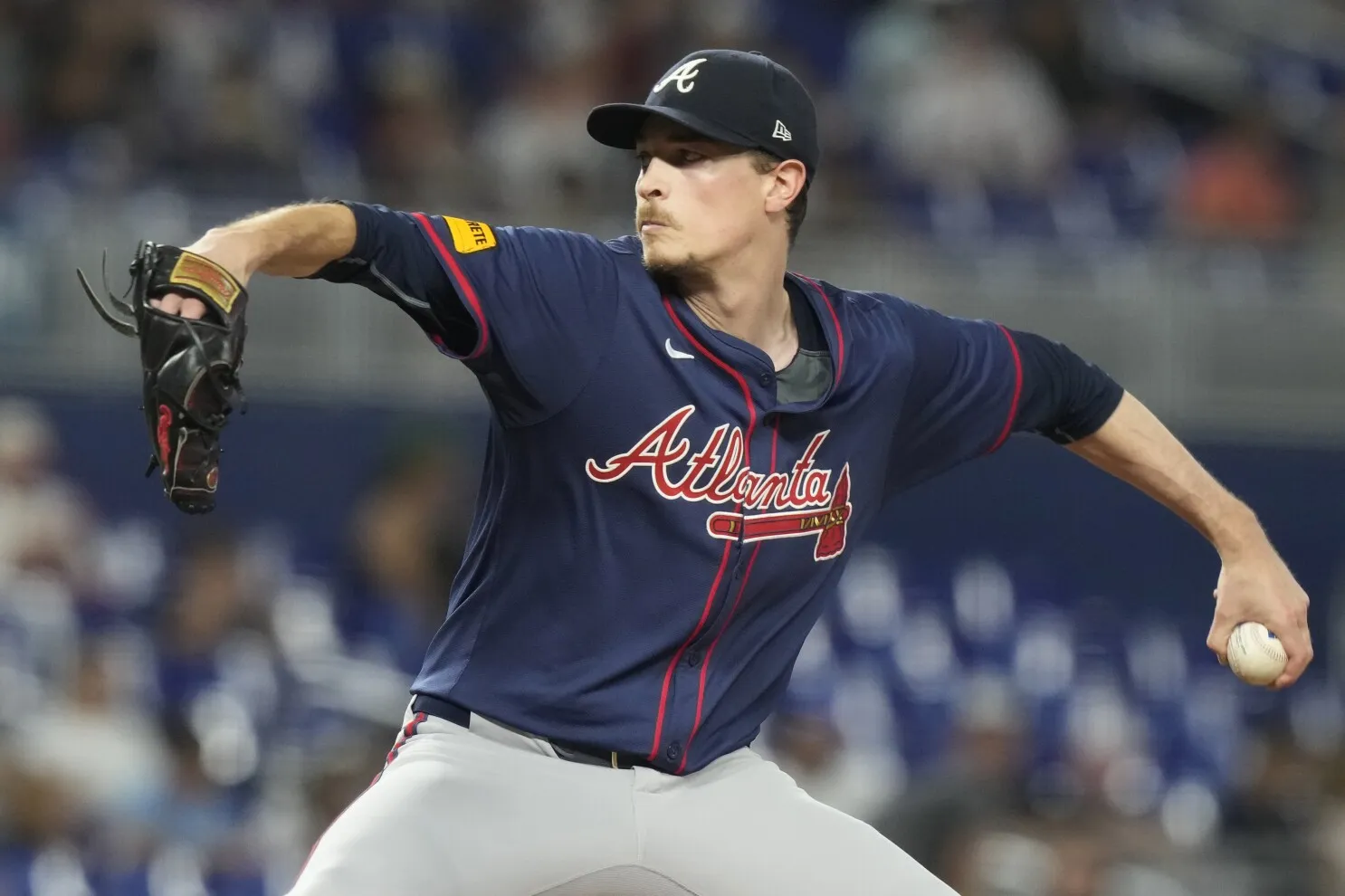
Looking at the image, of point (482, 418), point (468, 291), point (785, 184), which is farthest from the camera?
point (482, 418)

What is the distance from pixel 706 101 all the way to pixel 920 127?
6739 mm

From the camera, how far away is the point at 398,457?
7930 millimetres

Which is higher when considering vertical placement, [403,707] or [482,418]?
[482,418]

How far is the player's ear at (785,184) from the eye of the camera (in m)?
3.66

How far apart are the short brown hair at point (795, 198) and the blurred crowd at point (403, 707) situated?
2765mm

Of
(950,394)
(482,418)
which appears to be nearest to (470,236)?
(950,394)

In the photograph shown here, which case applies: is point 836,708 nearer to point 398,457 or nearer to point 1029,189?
point 398,457

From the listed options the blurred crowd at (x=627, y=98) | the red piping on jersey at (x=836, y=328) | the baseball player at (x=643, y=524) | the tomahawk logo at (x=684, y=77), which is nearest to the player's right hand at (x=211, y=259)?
the baseball player at (x=643, y=524)

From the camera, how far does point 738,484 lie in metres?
3.50

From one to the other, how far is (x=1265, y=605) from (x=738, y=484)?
1058 millimetres

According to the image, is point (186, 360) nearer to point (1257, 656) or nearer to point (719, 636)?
point (719, 636)

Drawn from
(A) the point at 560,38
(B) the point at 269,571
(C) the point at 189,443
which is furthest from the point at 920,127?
(C) the point at 189,443

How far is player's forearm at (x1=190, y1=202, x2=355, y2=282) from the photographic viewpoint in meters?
2.89

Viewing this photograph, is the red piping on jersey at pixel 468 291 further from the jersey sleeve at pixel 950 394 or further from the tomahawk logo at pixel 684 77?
the jersey sleeve at pixel 950 394
